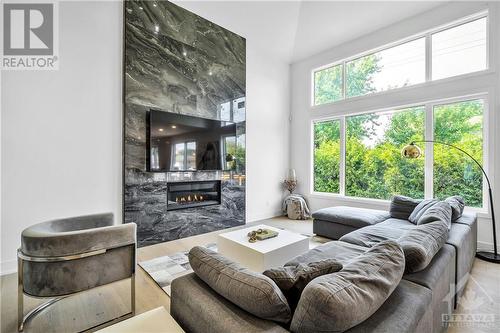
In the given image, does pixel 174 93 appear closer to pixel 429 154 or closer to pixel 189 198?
pixel 189 198

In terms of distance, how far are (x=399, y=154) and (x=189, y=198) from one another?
392 centimetres

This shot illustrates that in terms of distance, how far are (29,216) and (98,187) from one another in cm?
76

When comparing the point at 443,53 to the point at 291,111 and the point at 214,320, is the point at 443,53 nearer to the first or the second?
the point at 291,111

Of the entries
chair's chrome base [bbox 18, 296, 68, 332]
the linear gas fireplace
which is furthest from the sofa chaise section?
chair's chrome base [bbox 18, 296, 68, 332]

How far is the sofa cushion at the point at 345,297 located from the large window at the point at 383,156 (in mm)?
3883

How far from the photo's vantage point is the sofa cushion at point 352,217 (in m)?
3.48

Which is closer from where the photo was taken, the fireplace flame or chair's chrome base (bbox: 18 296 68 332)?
chair's chrome base (bbox: 18 296 68 332)

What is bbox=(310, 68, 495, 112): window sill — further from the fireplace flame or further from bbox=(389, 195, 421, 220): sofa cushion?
the fireplace flame

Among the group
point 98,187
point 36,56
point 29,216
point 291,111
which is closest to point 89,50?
point 36,56

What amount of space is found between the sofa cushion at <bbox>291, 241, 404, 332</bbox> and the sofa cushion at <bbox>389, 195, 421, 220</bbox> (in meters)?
2.87

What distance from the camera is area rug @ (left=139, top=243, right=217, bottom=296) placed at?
100.0 inches

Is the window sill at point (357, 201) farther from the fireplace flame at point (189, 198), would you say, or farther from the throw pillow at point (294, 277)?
the throw pillow at point (294, 277)

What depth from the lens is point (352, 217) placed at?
3.59 meters

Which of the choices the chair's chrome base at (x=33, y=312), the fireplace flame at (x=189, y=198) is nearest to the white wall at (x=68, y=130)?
the fireplace flame at (x=189, y=198)
